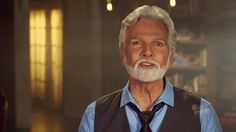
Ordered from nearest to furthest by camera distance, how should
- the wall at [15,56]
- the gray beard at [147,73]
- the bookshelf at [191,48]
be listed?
→ 1. the gray beard at [147,73]
2. the bookshelf at [191,48]
3. the wall at [15,56]

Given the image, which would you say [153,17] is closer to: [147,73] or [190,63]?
[147,73]

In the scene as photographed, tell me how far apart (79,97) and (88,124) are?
69 cm

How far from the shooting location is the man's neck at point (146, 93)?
1.28m

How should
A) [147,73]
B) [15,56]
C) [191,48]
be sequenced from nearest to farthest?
[147,73], [191,48], [15,56]

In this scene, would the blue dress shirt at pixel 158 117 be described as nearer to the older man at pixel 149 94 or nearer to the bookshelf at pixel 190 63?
the older man at pixel 149 94

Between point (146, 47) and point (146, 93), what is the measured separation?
0.44 ft

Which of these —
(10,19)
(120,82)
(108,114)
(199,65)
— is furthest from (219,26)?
(10,19)

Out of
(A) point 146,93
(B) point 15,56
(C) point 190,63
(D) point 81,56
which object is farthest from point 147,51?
(B) point 15,56

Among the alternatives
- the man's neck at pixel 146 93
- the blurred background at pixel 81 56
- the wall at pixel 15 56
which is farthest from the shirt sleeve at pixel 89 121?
the wall at pixel 15 56

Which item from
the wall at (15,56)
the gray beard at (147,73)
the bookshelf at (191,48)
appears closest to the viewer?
the gray beard at (147,73)

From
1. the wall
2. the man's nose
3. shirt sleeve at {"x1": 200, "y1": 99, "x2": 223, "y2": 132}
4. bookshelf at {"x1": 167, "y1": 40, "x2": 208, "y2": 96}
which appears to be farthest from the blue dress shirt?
the wall

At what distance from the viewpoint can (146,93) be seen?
4.20 feet

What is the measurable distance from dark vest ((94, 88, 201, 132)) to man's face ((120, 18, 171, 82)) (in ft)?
0.36

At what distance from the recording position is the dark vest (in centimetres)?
126
